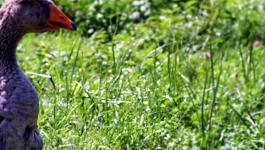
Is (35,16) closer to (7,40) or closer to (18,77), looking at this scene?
(7,40)

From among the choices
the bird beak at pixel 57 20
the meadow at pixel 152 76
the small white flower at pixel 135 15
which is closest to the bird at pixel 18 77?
the bird beak at pixel 57 20

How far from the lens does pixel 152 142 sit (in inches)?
213

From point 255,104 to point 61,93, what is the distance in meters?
1.57

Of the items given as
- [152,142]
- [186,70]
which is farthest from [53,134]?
[186,70]

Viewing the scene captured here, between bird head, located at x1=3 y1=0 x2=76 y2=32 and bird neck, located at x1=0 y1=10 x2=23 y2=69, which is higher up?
bird head, located at x1=3 y1=0 x2=76 y2=32

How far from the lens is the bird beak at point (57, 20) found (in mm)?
4418

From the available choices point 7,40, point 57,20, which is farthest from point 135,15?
point 7,40

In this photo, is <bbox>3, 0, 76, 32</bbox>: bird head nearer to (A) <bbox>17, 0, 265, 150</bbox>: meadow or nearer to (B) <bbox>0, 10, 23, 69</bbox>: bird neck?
(B) <bbox>0, 10, 23, 69</bbox>: bird neck

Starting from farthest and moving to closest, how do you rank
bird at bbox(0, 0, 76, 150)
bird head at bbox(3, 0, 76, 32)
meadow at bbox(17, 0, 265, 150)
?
1. meadow at bbox(17, 0, 265, 150)
2. bird head at bbox(3, 0, 76, 32)
3. bird at bbox(0, 0, 76, 150)

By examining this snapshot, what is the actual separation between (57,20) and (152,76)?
5.21 ft

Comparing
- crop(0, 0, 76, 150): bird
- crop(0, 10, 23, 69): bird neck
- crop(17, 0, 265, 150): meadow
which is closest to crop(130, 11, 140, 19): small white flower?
crop(17, 0, 265, 150): meadow

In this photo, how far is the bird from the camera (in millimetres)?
4203

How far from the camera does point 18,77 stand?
428cm

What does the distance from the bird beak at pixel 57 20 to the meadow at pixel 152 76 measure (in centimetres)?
91
